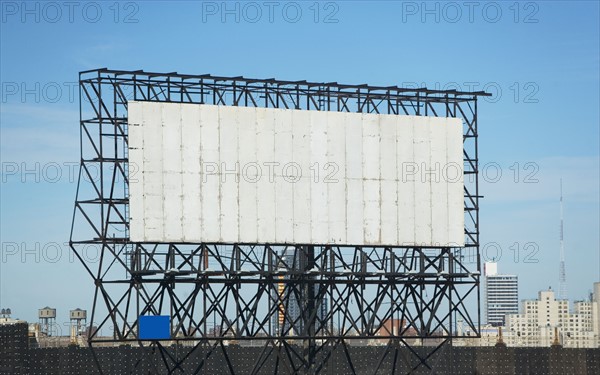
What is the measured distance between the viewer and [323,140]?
176ft

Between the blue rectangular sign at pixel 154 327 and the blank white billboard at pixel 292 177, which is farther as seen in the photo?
the blank white billboard at pixel 292 177

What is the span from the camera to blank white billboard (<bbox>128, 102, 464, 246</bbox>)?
50500mm

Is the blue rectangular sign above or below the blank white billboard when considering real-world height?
below

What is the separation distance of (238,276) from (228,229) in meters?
2.17

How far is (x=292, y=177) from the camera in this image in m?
52.6

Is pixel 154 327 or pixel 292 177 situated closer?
pixel 154 327

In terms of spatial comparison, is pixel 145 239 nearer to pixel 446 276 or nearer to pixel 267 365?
pixel 446 276

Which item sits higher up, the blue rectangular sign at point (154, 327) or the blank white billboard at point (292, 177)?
the blank white billboard at point (292, 177)

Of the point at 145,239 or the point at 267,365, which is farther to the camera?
the point at 267,365

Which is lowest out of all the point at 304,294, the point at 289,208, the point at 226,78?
the point at 304,294

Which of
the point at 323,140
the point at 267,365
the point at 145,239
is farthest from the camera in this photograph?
the point at 267,365

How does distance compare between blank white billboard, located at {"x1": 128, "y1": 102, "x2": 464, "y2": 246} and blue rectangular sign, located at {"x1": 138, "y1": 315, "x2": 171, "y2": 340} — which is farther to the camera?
blank white billboard, located at {"x1": 128, "y1": 102, "x2": 464, "y2": 246}

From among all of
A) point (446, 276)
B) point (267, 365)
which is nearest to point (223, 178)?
point (446, 276)

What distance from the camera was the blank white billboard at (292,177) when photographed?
50500mm
